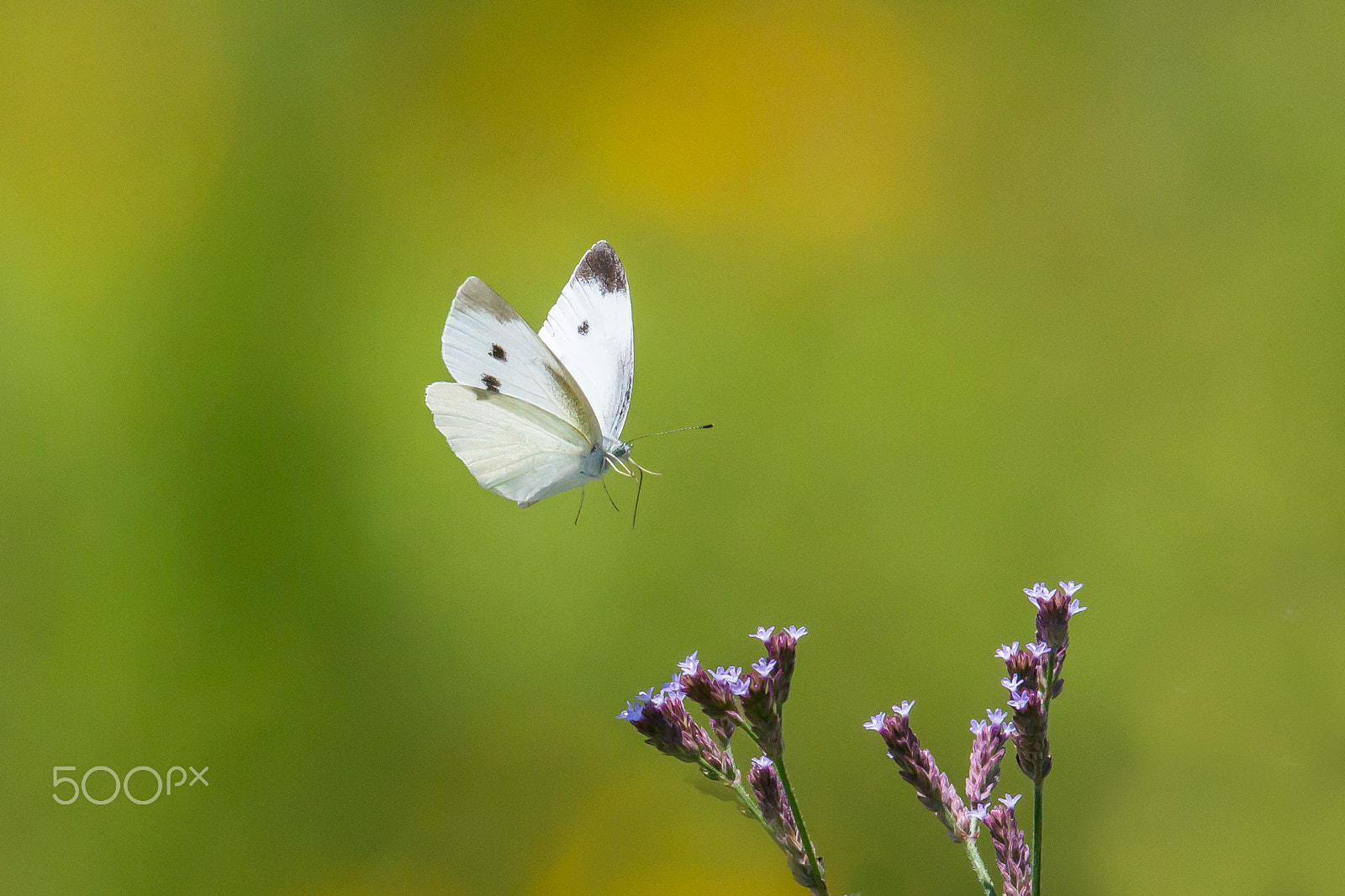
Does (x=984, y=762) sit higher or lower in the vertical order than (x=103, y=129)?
lower

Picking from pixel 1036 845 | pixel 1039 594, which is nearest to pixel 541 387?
pixel 1039 594

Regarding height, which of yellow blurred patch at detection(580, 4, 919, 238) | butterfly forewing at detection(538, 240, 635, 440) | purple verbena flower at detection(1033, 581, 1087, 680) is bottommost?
purple verbena flower at detection(1033, 581, 1087, 680)

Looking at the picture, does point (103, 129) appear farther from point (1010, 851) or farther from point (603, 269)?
point (1010, 851)

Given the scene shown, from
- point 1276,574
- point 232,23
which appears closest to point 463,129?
point 232,23

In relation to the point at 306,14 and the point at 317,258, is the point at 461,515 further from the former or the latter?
the point at 306,14

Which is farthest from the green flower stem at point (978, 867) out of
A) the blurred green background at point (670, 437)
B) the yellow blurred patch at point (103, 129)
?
the yellow blurred patch at point (103, 129)

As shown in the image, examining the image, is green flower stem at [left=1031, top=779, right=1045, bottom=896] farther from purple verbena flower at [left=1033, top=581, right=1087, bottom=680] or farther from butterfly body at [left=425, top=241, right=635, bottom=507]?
butterfly body at [left=425, top=241, right=635, bottom=507]

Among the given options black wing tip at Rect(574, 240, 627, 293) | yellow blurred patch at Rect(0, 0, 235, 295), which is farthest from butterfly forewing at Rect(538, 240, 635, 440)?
yellow blurred patch at Rect(0, 0, 235, 295)

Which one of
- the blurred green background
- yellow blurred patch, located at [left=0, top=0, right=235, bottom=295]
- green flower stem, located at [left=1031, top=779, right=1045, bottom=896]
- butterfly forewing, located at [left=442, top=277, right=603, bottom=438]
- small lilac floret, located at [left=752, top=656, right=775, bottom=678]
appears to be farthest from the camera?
yellow blurred patch, located at [left=0, top=0, right=235, bottom=295]
